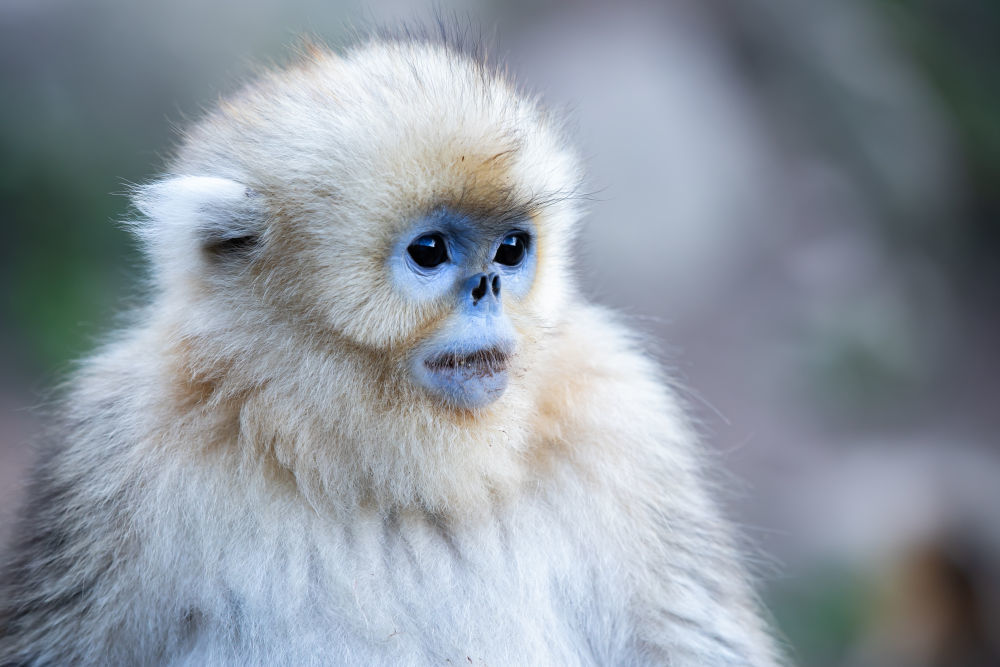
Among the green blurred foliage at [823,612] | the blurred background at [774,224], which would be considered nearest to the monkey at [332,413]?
the blurred background at [774,224]

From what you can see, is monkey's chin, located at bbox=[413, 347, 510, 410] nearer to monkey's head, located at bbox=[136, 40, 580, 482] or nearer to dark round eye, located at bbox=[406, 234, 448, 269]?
monkey's head, located at bbox=[136, 40, 580, 482]

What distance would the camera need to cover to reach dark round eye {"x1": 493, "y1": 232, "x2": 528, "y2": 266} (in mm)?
2773

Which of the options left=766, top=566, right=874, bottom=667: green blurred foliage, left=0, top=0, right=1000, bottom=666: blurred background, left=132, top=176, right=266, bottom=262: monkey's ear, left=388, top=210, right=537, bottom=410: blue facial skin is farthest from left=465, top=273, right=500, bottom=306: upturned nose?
left=766, top=566, right=874, bottom=667: green blurred foliage

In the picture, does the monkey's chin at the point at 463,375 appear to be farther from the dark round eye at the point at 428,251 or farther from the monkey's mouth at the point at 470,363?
the dark round eye at the point at 428,251

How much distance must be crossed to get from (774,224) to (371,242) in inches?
271

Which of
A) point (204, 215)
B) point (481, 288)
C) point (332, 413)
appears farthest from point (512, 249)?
point (204, 215)

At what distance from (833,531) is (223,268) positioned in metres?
5.09

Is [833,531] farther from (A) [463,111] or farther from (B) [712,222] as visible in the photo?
(A) [463,111]

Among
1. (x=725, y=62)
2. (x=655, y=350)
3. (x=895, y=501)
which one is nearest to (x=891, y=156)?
(x=725, y=62)

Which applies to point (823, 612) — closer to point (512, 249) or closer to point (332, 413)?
point (512, 249)

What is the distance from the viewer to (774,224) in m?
8.88

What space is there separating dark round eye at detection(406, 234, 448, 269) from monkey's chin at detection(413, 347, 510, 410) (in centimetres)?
24

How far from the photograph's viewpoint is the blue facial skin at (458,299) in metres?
2.57

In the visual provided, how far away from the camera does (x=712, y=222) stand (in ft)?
28.3
